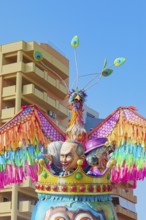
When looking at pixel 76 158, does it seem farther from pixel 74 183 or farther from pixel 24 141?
pixel 24 141

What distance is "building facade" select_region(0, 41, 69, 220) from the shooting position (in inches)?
959

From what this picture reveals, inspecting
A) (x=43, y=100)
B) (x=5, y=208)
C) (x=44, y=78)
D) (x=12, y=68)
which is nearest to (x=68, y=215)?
(x=5, y=208)

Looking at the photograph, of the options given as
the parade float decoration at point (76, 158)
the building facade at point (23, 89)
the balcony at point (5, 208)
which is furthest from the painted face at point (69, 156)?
the balcony at point (5, 208)

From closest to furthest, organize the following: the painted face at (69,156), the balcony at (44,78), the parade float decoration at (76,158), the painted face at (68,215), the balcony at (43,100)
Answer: the painted face at (68,215) < the parade float decoration at (76,158) < the painted face at (69,156) < the balcony at (43,100) < the balcony at (44,78)

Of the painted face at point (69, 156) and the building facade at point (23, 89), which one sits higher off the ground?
the building facade at point (23, 89)

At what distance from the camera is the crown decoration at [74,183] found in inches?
259

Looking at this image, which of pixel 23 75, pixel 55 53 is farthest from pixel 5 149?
pixel 55 53

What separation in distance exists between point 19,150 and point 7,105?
20102 millimetres

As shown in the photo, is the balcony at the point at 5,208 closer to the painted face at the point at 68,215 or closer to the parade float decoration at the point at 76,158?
the parade float decoration at the point at 76,158

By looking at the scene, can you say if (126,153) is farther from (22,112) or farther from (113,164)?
(22,112)

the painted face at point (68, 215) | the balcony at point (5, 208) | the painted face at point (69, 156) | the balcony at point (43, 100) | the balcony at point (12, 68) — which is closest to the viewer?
the painted face at point (68, 215)

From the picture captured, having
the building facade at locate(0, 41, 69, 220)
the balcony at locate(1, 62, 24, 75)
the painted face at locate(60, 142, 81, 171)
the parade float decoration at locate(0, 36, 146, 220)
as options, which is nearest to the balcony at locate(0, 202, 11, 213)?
the building facade at locate(0, 41, 69, 220)

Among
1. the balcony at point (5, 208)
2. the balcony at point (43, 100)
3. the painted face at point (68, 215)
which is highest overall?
the balcony at point (43, 100)

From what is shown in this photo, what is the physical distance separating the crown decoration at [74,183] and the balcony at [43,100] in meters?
19.6
